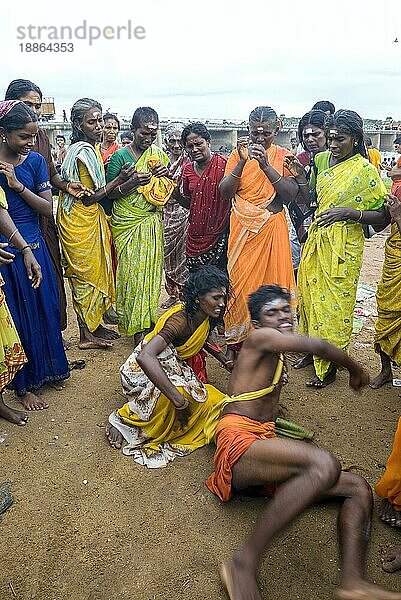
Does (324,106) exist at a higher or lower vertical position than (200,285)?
higher

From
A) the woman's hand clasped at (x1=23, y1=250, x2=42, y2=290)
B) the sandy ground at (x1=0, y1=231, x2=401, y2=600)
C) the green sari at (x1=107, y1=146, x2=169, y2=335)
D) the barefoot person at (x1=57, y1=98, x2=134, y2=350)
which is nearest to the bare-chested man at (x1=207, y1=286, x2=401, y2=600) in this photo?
the sandy ground at (x1=0, y1=231, x2=401, y2=600)

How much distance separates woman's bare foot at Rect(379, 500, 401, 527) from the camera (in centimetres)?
242

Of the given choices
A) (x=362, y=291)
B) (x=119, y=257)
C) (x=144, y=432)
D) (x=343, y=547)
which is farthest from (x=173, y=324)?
(x=362, y=291)

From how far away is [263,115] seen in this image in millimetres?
3926

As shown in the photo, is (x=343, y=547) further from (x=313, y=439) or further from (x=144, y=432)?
(x=144, y=432)

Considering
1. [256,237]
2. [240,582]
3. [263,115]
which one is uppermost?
[263,115]

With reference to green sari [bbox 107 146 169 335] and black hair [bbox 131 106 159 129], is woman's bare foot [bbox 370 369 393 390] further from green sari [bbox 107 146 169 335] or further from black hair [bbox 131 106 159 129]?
black hair [bbox 131 106 159 129]

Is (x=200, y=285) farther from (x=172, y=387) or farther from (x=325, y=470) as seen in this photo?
(x=325, y=470)

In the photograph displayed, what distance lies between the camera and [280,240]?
3.98 meters

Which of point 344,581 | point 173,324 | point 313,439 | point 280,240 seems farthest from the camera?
point 280,240

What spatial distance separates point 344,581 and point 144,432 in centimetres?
150

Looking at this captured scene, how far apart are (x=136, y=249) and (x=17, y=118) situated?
1.54m

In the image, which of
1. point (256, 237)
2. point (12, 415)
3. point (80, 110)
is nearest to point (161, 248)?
point (256, 237)

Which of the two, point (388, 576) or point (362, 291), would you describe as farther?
point (362, 291)
